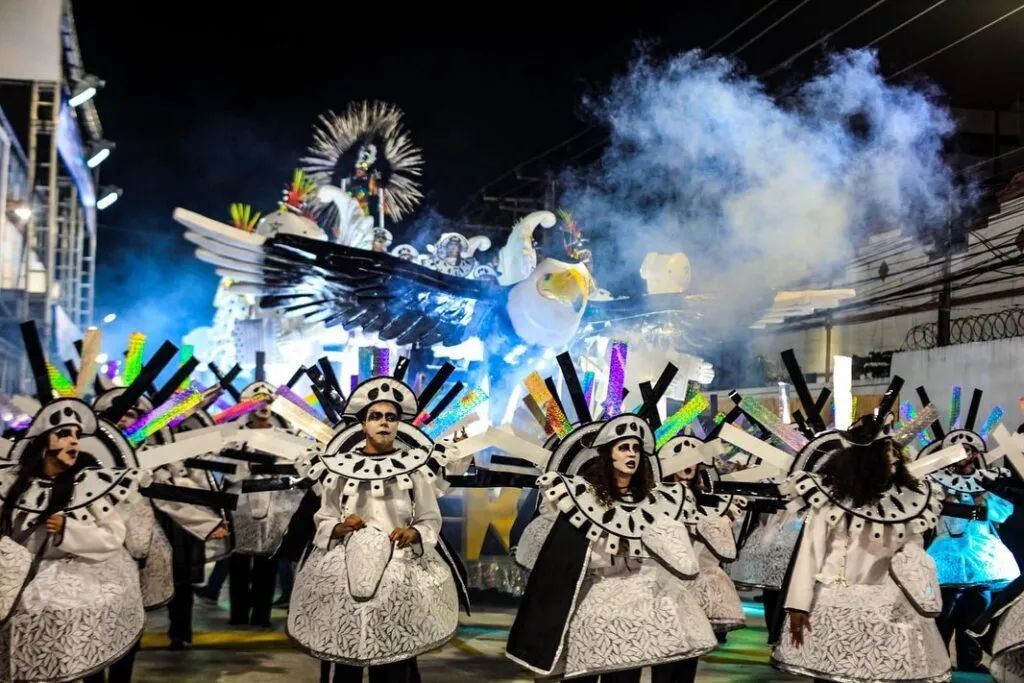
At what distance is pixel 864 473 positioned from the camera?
5957mm

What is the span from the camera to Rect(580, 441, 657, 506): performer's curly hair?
5.77 metres

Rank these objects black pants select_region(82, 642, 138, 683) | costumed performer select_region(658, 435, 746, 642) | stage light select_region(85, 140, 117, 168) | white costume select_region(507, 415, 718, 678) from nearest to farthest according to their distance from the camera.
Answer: white costume select_region(507, 415, 718, 678), black pants select_region(82, 642, 138, 683), costumed performer select_region(658, 435, 746, 642), stage light select_region(85, 140, 117, 168)

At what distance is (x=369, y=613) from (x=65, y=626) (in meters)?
1.33

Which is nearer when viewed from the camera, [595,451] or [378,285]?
[595,451]

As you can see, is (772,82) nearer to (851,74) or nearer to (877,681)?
(851,74)

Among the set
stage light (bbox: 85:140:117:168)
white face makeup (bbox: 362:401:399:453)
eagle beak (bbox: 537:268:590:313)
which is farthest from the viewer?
stage light (bbox: 85:140:117:168)

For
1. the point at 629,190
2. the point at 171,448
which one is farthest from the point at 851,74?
the point at 171,448

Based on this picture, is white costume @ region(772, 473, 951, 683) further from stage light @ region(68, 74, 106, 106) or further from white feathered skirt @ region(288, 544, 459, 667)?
stage light @ region(68, 74, 106, 106)

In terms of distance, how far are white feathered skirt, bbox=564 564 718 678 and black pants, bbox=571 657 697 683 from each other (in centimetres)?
14

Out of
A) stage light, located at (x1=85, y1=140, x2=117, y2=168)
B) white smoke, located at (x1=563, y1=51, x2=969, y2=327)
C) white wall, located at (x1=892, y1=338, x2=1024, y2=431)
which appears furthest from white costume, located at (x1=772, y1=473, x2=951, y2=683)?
stage light, located at (x1=85, y1=140, x2=117, y2=168)

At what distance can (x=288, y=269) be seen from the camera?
493 inches

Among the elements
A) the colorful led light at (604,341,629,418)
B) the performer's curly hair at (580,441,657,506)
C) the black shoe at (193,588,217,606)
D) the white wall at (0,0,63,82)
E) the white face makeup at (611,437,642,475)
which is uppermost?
the white wall at (0,0,63,82)

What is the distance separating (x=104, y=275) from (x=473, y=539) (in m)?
24.3

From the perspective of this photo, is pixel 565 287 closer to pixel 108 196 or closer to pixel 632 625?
pixel 632 625
